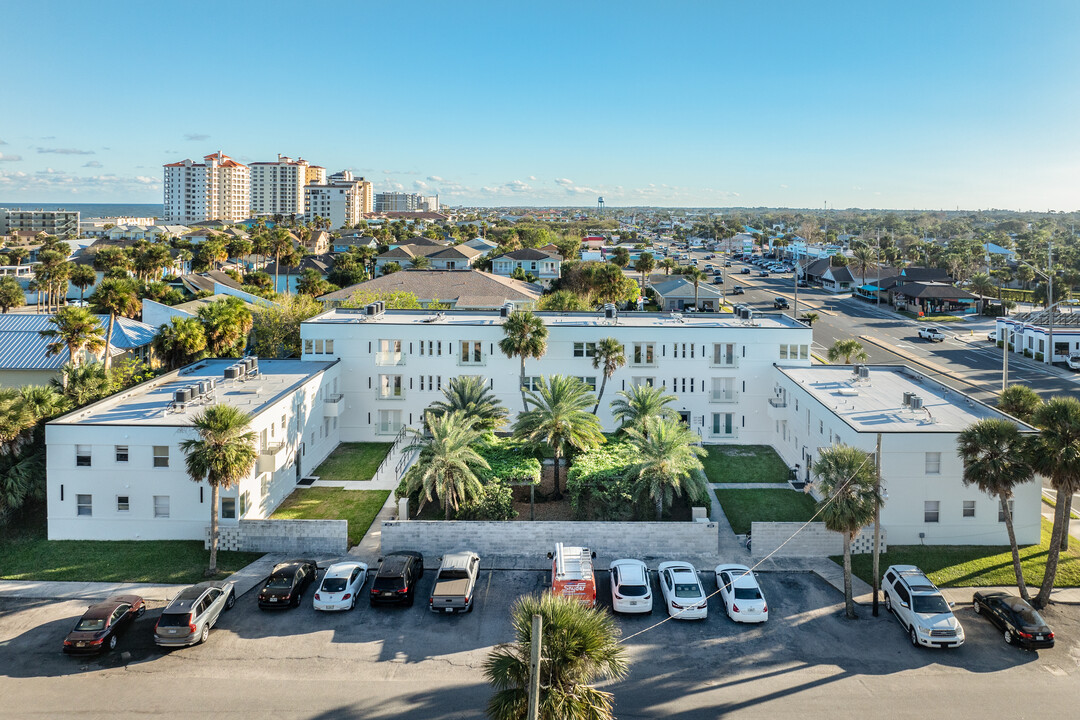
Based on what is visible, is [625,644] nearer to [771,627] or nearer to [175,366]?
[771,627]

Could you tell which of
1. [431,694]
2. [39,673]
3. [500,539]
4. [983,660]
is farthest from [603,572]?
[39,673]

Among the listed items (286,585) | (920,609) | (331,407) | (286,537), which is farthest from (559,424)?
(920,609)

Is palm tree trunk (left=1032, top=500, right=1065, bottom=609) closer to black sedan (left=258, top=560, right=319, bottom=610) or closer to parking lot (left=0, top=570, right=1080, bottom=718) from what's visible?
parking lot (left=0, top=570, right=1080, bottom=718)

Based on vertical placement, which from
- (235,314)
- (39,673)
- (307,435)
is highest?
(235,314)

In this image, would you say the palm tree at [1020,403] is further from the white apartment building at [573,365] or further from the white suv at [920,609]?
the white suv at [920,609]

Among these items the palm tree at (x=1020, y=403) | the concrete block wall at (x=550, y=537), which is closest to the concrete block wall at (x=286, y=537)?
the concrete block wall at (x=550, y=537)

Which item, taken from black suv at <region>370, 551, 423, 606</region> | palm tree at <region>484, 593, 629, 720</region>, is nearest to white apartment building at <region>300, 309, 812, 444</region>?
black suv at <region>370, 551, 423, 606</region>

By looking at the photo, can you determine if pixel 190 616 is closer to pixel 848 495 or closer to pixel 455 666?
pixel 455 666
